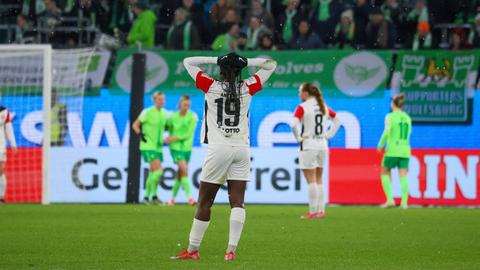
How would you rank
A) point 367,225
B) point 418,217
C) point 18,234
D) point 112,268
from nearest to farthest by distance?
point 112,268 < point 18,234 < point 367,225 < point 418,217

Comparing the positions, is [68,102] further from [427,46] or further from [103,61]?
[427,46]

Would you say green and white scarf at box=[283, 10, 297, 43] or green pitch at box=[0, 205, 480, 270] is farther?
green and white scarf at box=[283, 10, 297, 43]

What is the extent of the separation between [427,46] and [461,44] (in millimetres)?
832

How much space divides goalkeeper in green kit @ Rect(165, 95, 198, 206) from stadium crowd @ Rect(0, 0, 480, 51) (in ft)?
7.92

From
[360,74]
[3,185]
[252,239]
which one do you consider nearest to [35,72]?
[3,185]

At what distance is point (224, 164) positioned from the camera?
1113 cm

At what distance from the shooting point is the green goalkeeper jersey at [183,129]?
2320 centimetres

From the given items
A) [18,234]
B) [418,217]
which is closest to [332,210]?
[418,217]

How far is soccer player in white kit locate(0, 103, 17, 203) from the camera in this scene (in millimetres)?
22219

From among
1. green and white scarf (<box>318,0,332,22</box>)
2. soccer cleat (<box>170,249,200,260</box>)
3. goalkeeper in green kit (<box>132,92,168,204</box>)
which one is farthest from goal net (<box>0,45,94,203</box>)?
soccer cleat (<box>170,249,200,260</box>)

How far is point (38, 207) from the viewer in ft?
71.9

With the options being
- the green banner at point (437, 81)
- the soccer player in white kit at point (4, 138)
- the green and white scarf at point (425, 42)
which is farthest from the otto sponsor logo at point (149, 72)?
the green and white scarf at point (425, 42)

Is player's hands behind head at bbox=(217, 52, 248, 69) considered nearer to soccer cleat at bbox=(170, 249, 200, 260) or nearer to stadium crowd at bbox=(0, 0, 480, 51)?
soccer cleat at bbox=(170, 249, 200, 260)

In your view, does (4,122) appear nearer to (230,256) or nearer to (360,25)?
(360,25)
